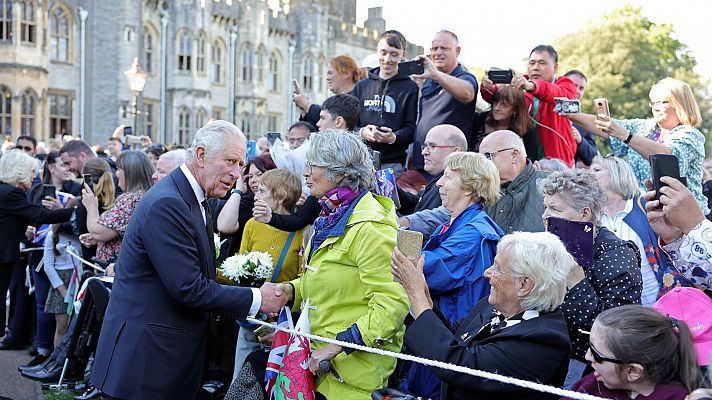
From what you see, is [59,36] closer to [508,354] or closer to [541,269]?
[541,269]

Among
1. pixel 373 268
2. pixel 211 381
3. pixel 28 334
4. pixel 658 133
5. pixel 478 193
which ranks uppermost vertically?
pixel 658 133

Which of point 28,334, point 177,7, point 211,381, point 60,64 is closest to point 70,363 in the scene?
point 211,381

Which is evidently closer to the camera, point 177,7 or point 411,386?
point 411,386

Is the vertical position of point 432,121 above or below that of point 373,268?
above

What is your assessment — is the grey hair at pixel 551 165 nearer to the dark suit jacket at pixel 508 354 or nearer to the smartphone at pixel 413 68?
the smartphone at pixel 413 68

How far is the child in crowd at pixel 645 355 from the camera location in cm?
297

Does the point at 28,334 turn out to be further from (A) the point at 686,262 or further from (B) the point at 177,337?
(A) the point at 686,262

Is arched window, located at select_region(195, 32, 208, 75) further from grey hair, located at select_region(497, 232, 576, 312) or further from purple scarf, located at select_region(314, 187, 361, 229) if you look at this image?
grey hair, located at select_region(497, 232, 576, 312)

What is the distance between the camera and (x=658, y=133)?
19.9 ft

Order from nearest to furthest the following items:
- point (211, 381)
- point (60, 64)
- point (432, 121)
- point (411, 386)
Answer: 1. point (411, 386)
2. point (211, 381)
3. point (432, 121)
4. point (60, 64)

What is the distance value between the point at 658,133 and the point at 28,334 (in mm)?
7765

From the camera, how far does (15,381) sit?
25.7 ft

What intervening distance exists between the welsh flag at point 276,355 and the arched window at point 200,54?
39.9 metres

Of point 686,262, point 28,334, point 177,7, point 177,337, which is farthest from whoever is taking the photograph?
point 177,7
